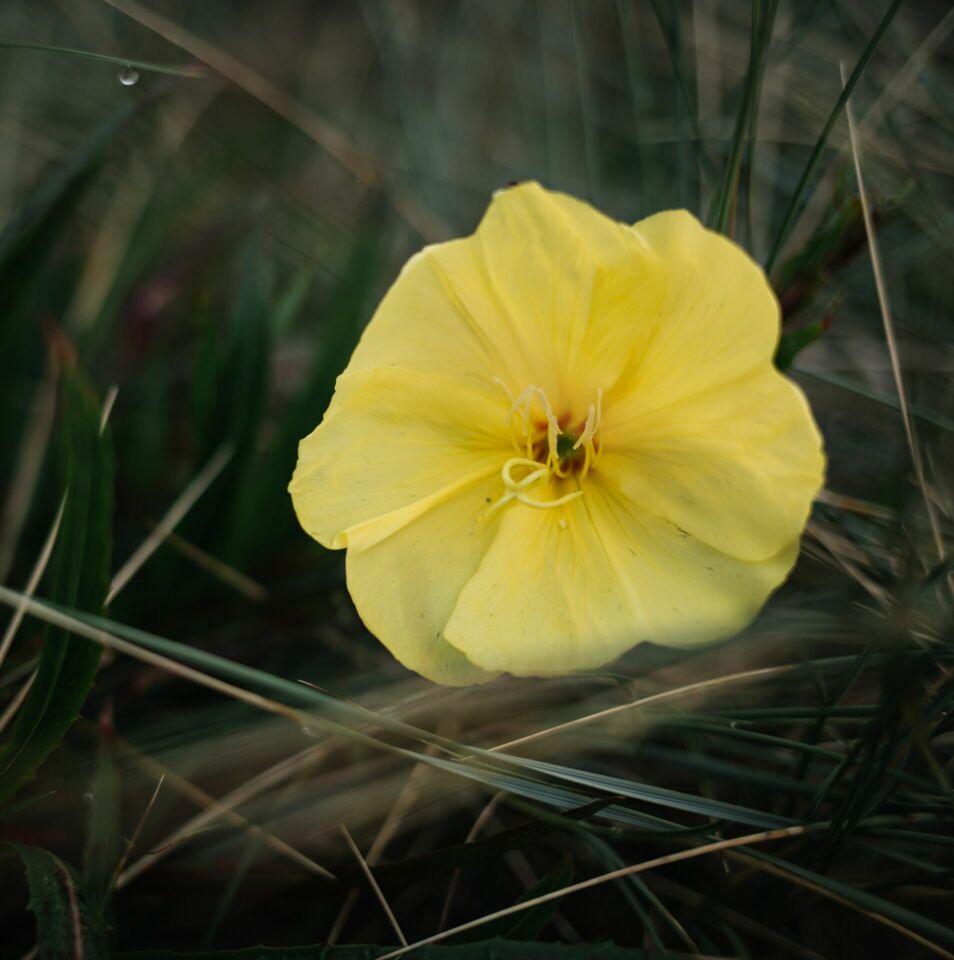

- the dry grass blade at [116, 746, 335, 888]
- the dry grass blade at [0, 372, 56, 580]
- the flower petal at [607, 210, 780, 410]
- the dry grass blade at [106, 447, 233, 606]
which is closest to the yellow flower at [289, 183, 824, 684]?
the flower petal at [607, 210, 780, 410]

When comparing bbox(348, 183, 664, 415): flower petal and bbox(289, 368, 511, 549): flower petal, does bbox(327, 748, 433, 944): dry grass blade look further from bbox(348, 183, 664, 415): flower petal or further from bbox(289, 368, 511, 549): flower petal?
bbox(348, 183, 664, 415): flower petal

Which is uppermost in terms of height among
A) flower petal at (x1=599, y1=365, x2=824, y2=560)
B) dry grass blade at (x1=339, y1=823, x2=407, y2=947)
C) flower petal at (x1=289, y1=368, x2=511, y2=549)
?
flower petal at (x1=599, y1=365, x2=824, y2=560)

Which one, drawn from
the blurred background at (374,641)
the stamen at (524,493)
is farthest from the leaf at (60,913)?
the stamen at (524,493)

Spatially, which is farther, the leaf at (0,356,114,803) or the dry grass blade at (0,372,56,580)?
the dry grass blade at (0,372,56,580)

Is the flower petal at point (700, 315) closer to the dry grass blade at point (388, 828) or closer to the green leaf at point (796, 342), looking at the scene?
the green leaf at point (796, 342)

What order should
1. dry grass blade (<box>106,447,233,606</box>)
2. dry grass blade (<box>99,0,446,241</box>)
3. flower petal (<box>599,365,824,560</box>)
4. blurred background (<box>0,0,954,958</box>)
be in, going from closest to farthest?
flower petal (<box>599,365,824,560</box>), blurred background (<box>0,0,954,958</box>), dry grass blade (<box>106,447,233,606</box>), dry grass blade (<box>99,0,446,241</box>)

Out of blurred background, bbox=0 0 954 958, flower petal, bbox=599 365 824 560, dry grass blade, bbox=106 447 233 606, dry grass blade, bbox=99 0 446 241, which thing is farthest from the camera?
dry grass blade, bbox=99 0 446 241

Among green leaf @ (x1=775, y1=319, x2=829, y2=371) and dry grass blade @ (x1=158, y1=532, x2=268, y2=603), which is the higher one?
green leaf @ (x1=775, y1=319, x2=829, y2=371)
